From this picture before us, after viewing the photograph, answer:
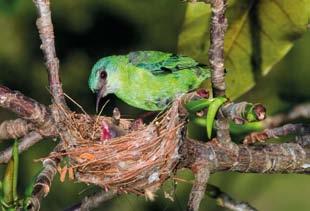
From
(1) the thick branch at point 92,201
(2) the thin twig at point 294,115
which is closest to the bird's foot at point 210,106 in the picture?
(2) the thin twig at point 294,115

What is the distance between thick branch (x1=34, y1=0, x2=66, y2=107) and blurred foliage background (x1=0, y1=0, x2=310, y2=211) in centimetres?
237

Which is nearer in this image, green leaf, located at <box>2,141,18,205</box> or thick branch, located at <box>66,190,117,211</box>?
green leaf, located at <box>2,141,18,205</box>

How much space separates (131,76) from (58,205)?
1348 mm

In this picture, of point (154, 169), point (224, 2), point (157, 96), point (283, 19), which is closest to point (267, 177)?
point (157, 96)

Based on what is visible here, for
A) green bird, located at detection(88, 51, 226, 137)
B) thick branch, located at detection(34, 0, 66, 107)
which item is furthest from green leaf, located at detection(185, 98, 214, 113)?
green bird, located at detection(88, 51, 226, 137)

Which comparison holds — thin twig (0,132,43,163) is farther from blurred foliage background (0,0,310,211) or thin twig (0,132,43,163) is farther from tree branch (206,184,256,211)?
blurred foliage background (0,0,310,211)

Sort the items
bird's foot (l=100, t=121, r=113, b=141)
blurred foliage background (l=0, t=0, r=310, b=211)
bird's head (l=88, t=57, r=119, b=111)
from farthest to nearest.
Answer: blurred foliage background (l=0, t=0, r=310, b=211)
bird's head (l=88, t=57, r=119, b=111)
bird's foot (l=100, t=121, r=113, b=141)

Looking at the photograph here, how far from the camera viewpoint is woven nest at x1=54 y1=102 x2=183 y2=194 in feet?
6.94

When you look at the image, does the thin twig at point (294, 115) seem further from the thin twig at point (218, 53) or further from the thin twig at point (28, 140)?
the thin twig at point (28, 140)

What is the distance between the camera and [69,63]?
4.81 meters

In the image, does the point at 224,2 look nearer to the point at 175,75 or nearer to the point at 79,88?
the point at 175,75

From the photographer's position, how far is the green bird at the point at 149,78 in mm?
3340

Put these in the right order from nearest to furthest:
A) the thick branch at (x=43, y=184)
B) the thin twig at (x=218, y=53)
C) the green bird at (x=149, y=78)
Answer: the thick branch at (x=43, y=184), the thin twig at (x=218, y=53), the green bird at (x=149, y=78)

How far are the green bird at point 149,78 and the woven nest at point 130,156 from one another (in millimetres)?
901
